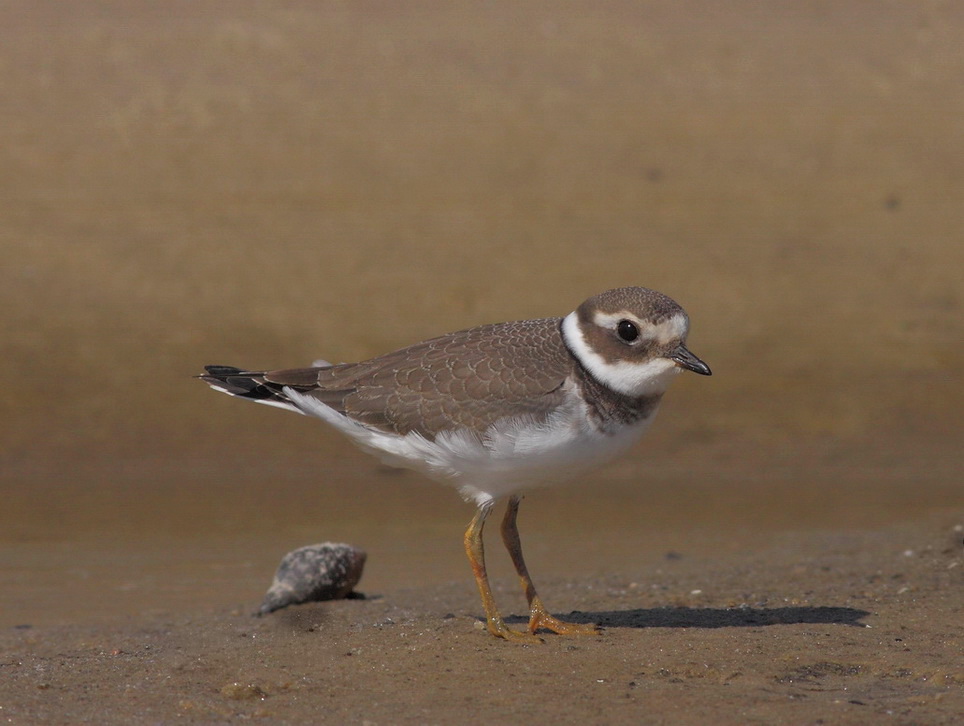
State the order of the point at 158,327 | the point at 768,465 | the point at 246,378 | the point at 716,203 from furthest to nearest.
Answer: the point at 716,203 → the point at 158,327 → the point at 768,465 → the point at 246,378

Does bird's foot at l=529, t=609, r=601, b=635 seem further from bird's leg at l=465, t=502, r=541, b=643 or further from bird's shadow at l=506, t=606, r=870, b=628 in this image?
bird's shadow at l=506, t=606, r=870, b=628

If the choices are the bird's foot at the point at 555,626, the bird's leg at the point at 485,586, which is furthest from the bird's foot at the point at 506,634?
the bird's foot at the point at 555,626

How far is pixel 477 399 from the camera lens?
6223 millimetres

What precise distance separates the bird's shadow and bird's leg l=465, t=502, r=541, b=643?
1.80ft

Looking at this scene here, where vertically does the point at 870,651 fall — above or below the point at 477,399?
below

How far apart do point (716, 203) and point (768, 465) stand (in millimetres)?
3516

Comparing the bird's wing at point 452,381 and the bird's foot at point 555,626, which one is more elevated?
the bird's wing at point 452,381

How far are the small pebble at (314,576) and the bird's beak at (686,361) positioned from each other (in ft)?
9.07

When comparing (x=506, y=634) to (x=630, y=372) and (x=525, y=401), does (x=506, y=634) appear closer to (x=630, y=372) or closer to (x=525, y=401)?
(x=525, y=401)

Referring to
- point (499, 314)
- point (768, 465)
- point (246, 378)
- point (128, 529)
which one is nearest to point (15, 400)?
point (128, 529)

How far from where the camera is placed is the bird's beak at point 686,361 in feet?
19.7

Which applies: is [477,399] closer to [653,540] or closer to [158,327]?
[653,540]

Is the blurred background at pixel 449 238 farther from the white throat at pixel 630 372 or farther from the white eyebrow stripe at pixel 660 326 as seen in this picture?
the white eyebrow stripe at pixel 660 326

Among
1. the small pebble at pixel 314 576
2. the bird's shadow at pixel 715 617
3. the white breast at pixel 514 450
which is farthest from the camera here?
the small pebble at pixel 314 576
